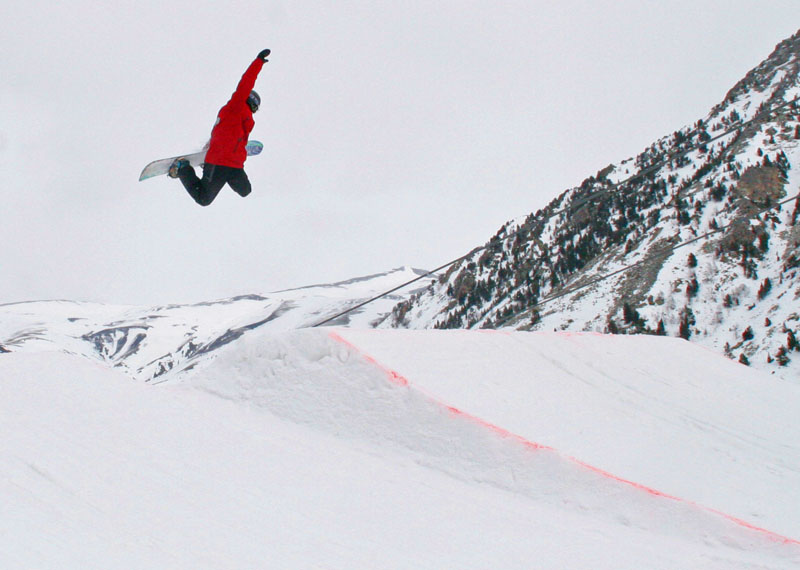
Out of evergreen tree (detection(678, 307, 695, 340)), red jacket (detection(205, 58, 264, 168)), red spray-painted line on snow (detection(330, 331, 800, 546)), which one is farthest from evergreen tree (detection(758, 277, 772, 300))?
red jacket (detection(205, 58, 264, 168))

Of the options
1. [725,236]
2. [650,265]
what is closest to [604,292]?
[650,265]

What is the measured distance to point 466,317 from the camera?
4678 cm

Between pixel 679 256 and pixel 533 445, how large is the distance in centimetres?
3019

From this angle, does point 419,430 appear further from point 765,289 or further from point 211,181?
point 765,289

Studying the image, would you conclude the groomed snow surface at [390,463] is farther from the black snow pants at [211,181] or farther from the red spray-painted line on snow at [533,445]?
the black snow pants at [211,181]

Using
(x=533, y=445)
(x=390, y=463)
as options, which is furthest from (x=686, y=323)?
(x=390, y=463)

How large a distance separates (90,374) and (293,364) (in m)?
2.60

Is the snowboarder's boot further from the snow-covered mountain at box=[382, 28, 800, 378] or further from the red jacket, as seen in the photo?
the snow-covered mountain at box=[382, 28, 800, 378]

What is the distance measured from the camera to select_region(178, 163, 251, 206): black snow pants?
25.7 feet

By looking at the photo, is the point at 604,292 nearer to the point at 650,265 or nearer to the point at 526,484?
the point at 650,265

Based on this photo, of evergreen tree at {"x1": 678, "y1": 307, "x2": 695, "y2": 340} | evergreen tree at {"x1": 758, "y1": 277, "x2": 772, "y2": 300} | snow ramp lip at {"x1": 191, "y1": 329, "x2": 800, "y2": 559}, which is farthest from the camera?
evergreen tree at {"x1": 758, "y1": 277, "x2": 772, "y2": 300}

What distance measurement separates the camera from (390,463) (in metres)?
6.46

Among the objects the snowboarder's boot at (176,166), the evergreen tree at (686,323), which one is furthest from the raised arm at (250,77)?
the evergreen tree at (686,323)

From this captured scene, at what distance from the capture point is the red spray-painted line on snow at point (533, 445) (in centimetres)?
Answer: 519
